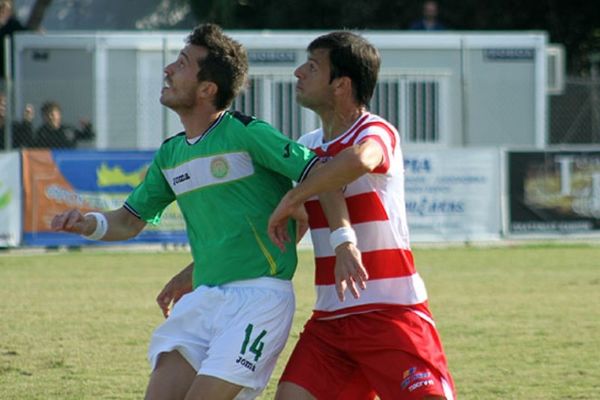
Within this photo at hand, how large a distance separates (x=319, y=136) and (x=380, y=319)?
844 mm

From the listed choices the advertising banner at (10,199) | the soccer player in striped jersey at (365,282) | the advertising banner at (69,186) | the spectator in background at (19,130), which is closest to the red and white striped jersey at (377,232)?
the soccer player in striped jersey at (365,282)

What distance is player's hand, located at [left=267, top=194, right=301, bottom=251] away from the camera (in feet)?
17.7

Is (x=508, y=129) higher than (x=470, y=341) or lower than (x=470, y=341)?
higher

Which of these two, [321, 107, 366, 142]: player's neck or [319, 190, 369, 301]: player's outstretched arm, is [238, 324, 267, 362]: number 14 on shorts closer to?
[319, 190, 369, 301]: player's outstretched arm

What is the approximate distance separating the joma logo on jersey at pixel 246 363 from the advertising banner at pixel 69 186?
40.7 ft

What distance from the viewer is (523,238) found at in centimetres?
1919

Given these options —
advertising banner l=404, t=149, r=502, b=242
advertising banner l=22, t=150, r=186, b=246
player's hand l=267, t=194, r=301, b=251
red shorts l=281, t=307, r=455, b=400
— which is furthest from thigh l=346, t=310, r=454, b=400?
advertising banner l=404, t=149, r=502, b=242

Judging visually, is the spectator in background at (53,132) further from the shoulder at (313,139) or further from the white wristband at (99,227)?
the shoulder at (313,139)

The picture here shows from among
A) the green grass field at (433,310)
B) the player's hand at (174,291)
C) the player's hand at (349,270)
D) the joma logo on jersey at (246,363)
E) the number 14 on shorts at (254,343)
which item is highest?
the player's hand at (349,270)

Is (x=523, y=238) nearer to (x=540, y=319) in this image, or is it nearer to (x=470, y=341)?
(x=540, y=319)

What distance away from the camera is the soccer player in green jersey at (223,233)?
5559mm

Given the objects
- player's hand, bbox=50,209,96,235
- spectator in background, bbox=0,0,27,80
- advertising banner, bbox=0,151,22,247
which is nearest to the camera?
player's hand, bbox=50,209,96,235

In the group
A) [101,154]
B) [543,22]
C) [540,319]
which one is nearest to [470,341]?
[540,319]

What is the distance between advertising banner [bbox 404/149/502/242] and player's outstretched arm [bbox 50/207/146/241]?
41.9ft
